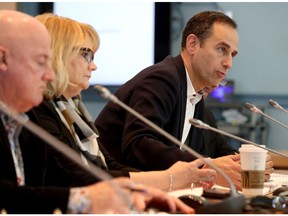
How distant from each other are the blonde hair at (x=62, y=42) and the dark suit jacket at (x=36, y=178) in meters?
0.25

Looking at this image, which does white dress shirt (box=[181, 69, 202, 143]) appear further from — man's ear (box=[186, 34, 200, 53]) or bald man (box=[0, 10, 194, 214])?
bald man (box=[0, 10, 194, 214])

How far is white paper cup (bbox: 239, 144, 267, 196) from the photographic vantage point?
6.06ft

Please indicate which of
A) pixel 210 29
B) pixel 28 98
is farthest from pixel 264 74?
pixel 28 98

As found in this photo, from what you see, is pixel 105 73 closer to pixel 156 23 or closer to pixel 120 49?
pixel 120 49

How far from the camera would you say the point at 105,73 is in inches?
209

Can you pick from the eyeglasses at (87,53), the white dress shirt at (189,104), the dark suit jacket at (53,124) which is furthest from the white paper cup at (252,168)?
the white dress shirt at (189,104)

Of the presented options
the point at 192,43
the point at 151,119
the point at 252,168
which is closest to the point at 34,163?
the point at 252,168

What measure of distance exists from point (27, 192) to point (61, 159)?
0.49 metres

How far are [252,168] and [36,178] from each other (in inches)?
25.8

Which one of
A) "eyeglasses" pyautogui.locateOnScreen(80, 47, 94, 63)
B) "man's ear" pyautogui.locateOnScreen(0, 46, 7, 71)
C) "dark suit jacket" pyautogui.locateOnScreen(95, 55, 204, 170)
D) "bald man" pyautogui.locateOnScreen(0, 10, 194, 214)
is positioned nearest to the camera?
"bald man" pyautogui.locateOnScreen(0, 10, 194, 214)

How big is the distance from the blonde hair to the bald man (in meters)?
0.25

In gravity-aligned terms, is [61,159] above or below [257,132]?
above

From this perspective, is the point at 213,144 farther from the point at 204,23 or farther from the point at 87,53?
the point at 87,53

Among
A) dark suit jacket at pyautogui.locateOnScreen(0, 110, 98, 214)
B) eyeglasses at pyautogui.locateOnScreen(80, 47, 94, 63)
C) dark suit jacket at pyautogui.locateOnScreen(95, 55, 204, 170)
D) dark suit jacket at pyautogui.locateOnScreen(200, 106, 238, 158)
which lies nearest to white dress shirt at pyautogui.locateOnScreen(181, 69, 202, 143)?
dark suit jacket at pyautogui.locateOnScreen(95, 55, 204, 170)
